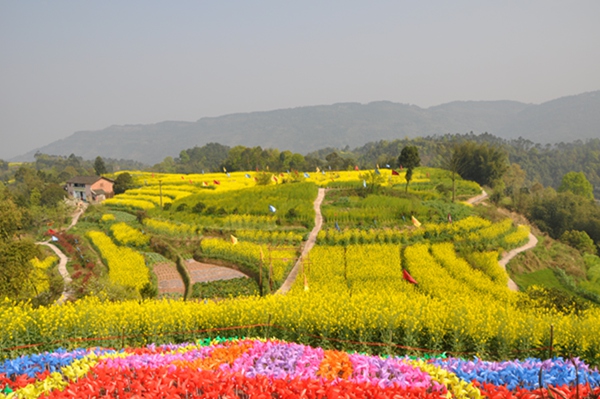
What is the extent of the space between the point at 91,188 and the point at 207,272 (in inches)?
1525

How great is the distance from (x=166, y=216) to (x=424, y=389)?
2607 cm

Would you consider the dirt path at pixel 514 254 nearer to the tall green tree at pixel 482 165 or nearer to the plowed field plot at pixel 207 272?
the plowed field plot at pixel 207 272

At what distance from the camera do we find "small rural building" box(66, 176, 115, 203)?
168 ft

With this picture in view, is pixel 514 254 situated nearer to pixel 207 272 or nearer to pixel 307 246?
pixel 307 246

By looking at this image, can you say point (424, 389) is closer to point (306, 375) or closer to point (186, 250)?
point (306, 375)

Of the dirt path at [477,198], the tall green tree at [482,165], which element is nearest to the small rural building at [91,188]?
the dirt path at [477,198]

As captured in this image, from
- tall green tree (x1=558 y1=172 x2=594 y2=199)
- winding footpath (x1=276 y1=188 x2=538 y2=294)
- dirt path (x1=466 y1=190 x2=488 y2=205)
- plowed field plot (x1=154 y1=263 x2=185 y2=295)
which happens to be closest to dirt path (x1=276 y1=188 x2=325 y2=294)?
winding footpath (x1=276 y1=188 x2=538 y2=294)

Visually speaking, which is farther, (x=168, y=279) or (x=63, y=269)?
(x=63, y=269)

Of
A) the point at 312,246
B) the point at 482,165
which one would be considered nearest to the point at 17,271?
the point at 312,246

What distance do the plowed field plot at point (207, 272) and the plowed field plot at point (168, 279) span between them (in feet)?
2.07

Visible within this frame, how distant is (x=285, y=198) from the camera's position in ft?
95.6

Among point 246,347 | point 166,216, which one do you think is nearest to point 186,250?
point 166,216

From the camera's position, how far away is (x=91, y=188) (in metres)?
51.7

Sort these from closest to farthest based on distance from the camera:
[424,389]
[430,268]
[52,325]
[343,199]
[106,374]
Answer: [424,389]
[106,374]
[52,325]
[430,268]
[343,199]
